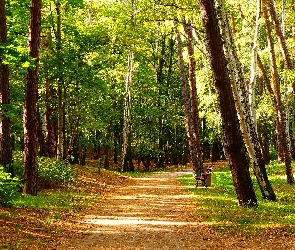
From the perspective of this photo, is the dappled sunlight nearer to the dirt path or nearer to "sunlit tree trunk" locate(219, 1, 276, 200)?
the dirt path

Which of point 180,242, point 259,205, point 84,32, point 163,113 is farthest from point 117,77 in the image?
point 180,242

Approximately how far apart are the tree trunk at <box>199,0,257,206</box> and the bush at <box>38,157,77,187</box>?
9533 mm

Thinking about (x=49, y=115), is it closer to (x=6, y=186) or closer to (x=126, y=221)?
(x=126, y=221)

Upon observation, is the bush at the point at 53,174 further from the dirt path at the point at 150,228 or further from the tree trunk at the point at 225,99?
the tree trunk at the point at 225,99

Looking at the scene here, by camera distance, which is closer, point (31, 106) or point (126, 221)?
point (126, 221)

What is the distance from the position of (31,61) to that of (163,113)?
3110 centimetres

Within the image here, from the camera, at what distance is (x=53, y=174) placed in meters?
18.9

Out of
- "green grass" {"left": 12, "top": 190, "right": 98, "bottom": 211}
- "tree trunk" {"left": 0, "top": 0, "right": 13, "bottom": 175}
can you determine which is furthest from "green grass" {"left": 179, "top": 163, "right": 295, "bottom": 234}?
"tree trunk" {"left": 0, "top": 0, "right": 13, "bottom": 175}

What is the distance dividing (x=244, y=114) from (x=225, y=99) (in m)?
2.51

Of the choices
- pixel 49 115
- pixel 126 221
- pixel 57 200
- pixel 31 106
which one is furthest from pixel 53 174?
pixel 126 221

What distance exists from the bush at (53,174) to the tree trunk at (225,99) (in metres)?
9.53

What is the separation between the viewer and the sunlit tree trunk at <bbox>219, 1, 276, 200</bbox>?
13.0 m

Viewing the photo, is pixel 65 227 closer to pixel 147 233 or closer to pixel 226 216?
pixel 147 233

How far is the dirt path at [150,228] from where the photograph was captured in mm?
9016
